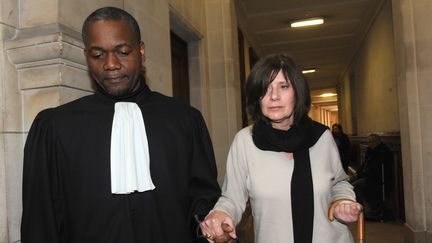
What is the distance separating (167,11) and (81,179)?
2.78 meters

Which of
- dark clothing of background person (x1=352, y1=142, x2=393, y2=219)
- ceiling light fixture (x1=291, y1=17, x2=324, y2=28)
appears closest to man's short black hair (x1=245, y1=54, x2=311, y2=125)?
dark clothing of background person (x1=352, y1=142, x2=393, y2=219)

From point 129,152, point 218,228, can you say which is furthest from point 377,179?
point 129,152

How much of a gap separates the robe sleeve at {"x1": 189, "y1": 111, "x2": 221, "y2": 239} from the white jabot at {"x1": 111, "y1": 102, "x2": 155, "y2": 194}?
237 millimetres

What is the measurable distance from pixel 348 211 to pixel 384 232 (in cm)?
486

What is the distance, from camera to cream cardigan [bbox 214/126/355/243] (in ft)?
6.22

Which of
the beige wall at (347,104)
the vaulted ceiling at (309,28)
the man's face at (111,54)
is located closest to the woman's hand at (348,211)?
the man's face at (111,54)

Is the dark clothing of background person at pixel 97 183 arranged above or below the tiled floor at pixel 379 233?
above

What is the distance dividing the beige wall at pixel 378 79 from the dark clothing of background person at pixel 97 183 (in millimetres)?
6305

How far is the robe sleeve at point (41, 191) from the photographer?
62.4 inches

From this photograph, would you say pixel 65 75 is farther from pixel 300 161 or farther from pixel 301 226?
pixel 301 226

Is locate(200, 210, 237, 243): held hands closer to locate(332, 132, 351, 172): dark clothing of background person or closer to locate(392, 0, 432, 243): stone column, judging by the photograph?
locate(392, 0, 432, 243): stone column

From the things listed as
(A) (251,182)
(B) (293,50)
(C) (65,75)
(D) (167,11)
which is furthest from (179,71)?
(B) (293,50)

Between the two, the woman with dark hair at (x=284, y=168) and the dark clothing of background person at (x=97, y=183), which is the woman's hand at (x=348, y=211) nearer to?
the woman with dark hair at (x=284, y=168)

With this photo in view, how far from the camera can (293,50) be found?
1227cm
